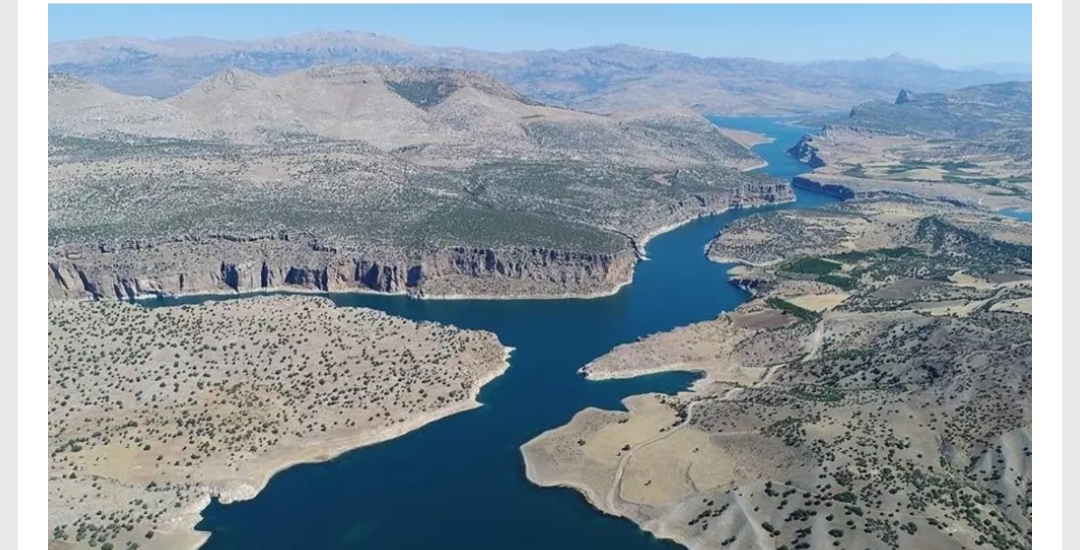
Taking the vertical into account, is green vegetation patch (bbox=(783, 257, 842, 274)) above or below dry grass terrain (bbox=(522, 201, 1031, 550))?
above

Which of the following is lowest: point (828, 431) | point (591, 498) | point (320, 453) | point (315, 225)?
point (591, 498)

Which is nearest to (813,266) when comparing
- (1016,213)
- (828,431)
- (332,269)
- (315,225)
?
(332,269)

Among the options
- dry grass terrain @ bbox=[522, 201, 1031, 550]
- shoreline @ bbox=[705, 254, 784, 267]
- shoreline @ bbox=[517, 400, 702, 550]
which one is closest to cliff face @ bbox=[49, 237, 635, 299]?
shoreline @ bbox=[705, 254, 784, 267]

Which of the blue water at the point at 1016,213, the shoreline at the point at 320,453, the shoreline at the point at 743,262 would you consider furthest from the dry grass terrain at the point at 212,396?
the blue water at the point at 1016,213

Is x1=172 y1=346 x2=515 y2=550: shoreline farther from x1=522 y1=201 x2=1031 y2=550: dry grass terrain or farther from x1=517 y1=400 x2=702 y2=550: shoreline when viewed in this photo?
x1=522 y1=201 x2=1031 y2=550: dry grass terrain

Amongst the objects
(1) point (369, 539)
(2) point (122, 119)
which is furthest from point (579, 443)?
(2) point (122, 119)

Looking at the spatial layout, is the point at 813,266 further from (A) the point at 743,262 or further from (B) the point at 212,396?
(B) the point at 212,396
